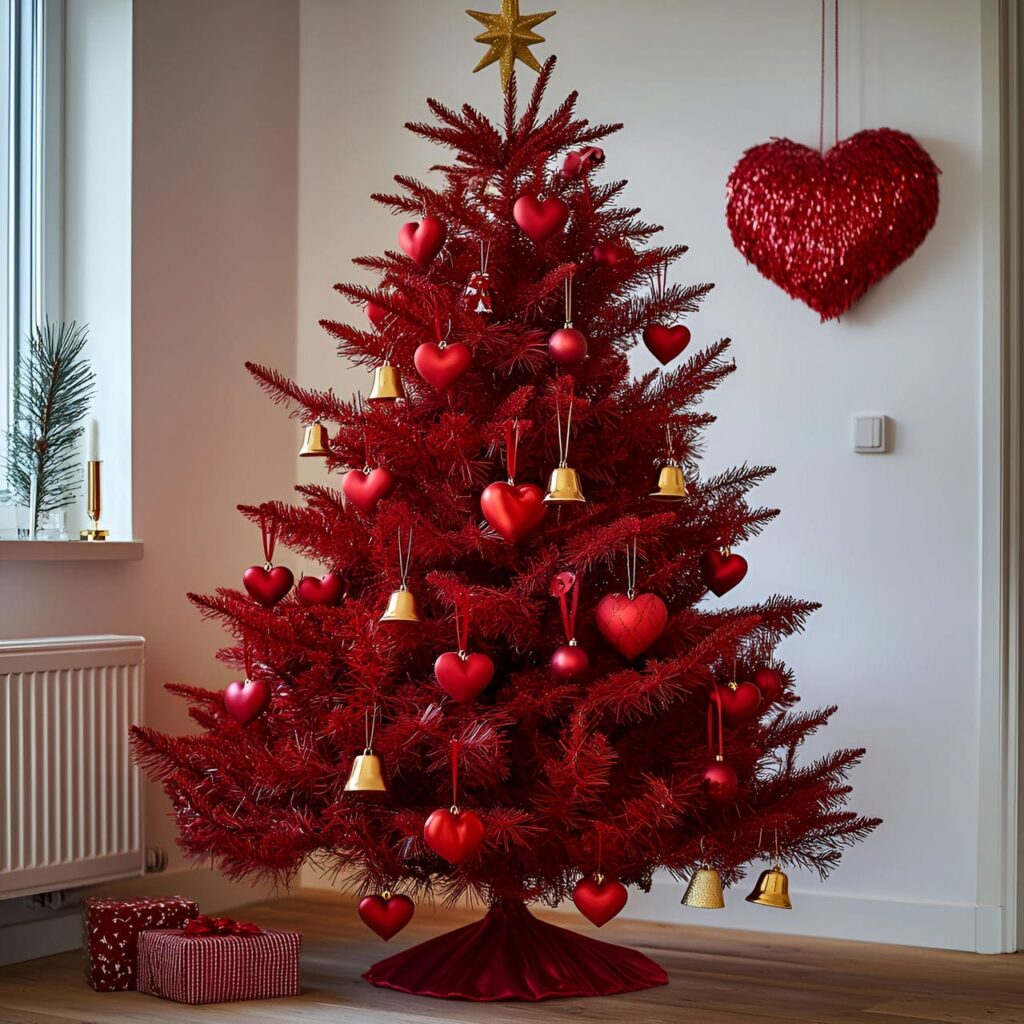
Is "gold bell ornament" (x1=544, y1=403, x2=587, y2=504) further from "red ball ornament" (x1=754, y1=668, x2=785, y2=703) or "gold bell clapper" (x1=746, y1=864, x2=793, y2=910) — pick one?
"gold bell clapper" (x1=746, y1=864, x2=793, y2=910)

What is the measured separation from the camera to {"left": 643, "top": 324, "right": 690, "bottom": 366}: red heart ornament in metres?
2.39

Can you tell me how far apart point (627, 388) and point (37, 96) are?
1623 mm

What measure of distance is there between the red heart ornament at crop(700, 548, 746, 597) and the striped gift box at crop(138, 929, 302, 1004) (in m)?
0.98

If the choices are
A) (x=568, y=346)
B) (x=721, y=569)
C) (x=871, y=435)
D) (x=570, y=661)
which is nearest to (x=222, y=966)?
(x=570, y=661)

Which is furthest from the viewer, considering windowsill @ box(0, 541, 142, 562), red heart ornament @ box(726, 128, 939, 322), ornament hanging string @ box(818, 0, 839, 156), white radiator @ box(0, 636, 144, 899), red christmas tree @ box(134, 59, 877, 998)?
ornament hanging string @ box(818, 0, 839, 156)

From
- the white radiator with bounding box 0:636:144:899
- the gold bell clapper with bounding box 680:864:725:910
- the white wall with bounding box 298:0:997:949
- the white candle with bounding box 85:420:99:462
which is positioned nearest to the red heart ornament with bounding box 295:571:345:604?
the white radiator with bounding box 0:636:144:899

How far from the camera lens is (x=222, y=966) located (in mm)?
2428

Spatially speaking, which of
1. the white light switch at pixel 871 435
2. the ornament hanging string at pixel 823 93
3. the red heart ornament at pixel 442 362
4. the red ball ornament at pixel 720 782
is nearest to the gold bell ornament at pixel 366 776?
the red ball ornament at pixel 720 782

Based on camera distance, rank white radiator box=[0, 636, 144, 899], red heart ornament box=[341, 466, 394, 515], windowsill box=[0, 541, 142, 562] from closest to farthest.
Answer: red heart ornament box=[341, 466, 394, 515], white radiator box=[0, 636, 144, 899], windowsill box=[0, 541, 142, 562]

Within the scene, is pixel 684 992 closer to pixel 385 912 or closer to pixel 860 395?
pixel 385 912

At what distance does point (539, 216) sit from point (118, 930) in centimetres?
149

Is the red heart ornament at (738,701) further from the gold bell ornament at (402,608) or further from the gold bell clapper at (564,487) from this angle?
the gold bell ornament at (402,608)

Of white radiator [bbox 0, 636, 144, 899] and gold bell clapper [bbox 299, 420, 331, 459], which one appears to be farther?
white radiator [bbox 0, 636, 144, 899]

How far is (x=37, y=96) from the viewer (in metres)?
3.13
